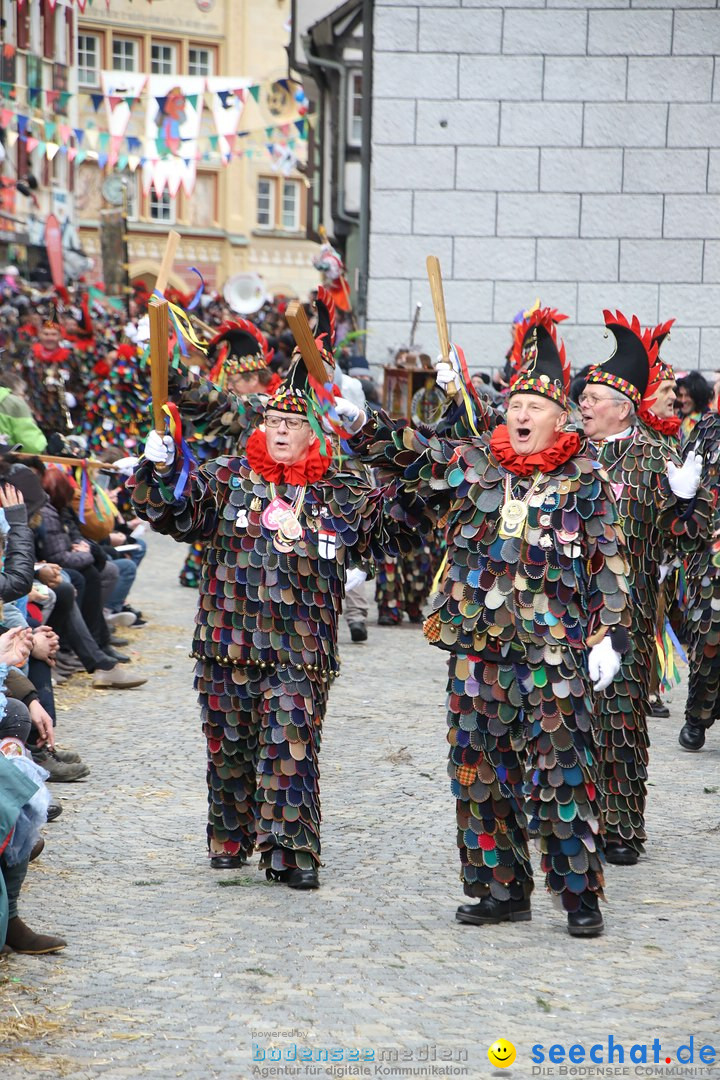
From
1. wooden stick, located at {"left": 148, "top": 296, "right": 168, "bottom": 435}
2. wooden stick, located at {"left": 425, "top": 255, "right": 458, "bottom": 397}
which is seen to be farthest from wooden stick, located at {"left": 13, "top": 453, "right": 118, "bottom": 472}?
wooden stick, located at {"left": 425, "top": 255, "right": 458, "bottom": 397}

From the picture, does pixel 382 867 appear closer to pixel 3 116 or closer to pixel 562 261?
pixel 562 261

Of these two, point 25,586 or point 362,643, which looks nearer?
point 25,586

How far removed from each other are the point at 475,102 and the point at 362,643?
5.29 metres

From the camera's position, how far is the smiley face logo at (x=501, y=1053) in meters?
4.05

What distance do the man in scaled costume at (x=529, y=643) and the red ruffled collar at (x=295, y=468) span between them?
24.2 inches

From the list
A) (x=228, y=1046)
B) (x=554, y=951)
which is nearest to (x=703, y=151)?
(x=554, y=951)

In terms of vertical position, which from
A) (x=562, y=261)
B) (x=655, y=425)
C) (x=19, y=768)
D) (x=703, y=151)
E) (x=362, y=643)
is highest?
(x=703, y=151)

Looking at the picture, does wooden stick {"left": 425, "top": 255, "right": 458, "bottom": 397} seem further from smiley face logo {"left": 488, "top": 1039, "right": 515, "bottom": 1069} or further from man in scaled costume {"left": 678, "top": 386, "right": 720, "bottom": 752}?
smiley face logo {"left": 488, "top": 1039, "right": 515, "bottom": 1069}

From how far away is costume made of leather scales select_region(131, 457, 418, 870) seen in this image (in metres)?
5.68

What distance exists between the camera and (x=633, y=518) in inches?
249

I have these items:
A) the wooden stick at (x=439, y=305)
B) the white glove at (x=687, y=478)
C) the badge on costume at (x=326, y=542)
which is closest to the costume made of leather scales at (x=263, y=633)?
the badge on costume at (x=326, y=542)

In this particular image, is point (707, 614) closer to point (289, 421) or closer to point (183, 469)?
point (289, 421)

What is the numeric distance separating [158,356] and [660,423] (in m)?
2.29

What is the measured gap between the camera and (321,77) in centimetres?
2317
